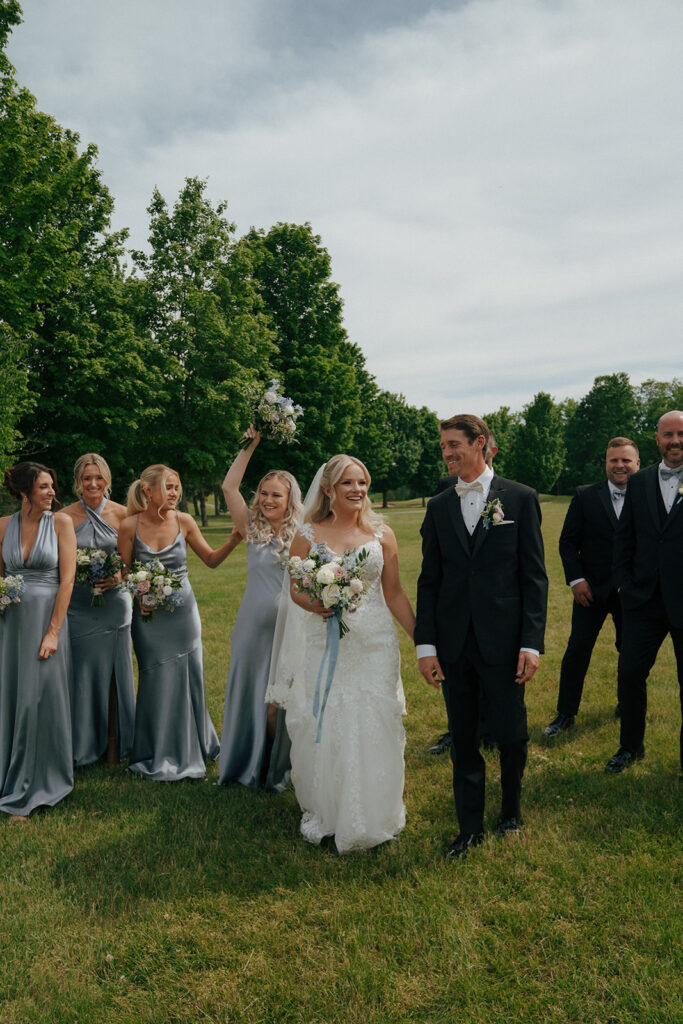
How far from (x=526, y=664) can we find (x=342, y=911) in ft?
6.21

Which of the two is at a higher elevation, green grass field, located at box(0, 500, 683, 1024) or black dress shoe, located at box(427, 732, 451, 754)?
green grass field, located at box(0, 500, 683, 1024)

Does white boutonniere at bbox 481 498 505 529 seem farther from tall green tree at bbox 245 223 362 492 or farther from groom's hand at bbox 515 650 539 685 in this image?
tall green tree at bbox 245 223 362 492

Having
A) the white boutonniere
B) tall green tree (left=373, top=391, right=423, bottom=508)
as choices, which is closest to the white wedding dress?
the white boutonniere

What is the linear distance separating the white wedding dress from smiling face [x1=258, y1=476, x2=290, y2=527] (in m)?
1.06

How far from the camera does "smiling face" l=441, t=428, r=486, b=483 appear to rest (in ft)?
15.1

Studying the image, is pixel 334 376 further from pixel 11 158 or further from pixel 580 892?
pixel 580 892

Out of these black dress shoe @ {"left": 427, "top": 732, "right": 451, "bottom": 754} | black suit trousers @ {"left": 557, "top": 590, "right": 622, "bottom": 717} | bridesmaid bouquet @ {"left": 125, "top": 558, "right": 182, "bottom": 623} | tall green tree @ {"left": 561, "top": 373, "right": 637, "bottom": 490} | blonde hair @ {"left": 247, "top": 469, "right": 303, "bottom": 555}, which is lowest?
black dress shoe @ {"left": 427, "top": 732, "right": 451, "bottom": 754}

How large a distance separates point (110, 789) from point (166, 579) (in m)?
1.90

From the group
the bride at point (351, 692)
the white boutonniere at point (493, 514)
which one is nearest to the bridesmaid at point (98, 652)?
the bride at point (351, 692)

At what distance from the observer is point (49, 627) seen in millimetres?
5820

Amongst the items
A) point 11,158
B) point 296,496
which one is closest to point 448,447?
point 296,496

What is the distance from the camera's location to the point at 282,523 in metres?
6.22

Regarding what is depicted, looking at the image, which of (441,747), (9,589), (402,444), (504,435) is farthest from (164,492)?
(504,435)

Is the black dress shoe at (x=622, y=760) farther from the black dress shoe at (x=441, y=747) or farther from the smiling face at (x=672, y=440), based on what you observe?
the smiling face at (x=672, y=440)
